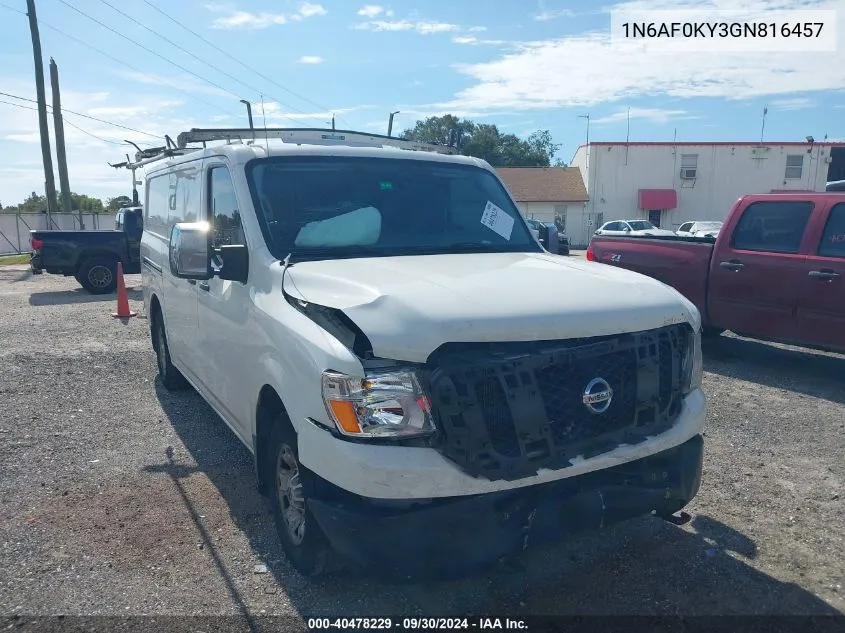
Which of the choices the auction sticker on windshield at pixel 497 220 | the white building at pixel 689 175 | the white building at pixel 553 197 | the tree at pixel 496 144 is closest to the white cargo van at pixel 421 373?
the auction sticker on windshield at pixel 497 220

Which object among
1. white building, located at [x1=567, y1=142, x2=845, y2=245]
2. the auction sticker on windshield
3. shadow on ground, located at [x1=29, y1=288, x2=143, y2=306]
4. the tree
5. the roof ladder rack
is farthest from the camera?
the tree

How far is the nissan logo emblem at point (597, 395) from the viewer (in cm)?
290

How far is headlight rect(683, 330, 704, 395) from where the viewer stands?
→ 3371mm

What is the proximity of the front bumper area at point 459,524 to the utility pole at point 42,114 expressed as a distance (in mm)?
27291

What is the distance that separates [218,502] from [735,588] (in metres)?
2.97

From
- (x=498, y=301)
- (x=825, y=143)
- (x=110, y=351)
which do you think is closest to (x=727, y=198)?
(x=825, y=143)

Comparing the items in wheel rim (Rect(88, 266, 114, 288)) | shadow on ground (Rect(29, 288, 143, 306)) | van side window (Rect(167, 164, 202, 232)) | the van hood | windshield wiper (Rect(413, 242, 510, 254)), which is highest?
van side window (Rect(167, 164, 202, 232))

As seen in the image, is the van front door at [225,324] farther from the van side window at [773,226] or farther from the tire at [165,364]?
the van side window at [773,226]

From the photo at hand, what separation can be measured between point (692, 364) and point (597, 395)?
795 mm

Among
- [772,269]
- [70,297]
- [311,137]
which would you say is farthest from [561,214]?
[311,137]

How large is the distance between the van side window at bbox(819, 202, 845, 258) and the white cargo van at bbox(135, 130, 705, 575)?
426 centimetres

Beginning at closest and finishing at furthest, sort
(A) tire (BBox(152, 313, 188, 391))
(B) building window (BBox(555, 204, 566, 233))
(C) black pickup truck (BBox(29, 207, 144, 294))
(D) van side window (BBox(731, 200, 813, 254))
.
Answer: (A) tire (BBox(152, 313, 188, 391)) < (D) van side window (BBox(731, 200, 813, 254)) < (C) black pickup truck (BBox(29, 207, 144, 294)) < (B) building window (BBox(555, 204, 566, 233))

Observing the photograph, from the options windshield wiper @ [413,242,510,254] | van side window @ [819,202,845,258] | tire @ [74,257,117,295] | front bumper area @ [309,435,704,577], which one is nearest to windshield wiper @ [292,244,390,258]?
windshield wiper @ [413,242,510,254]

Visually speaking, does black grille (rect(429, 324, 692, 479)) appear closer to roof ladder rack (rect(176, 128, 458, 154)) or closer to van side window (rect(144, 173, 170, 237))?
roof ladder rack (rect(176, 128, 458, 154))
